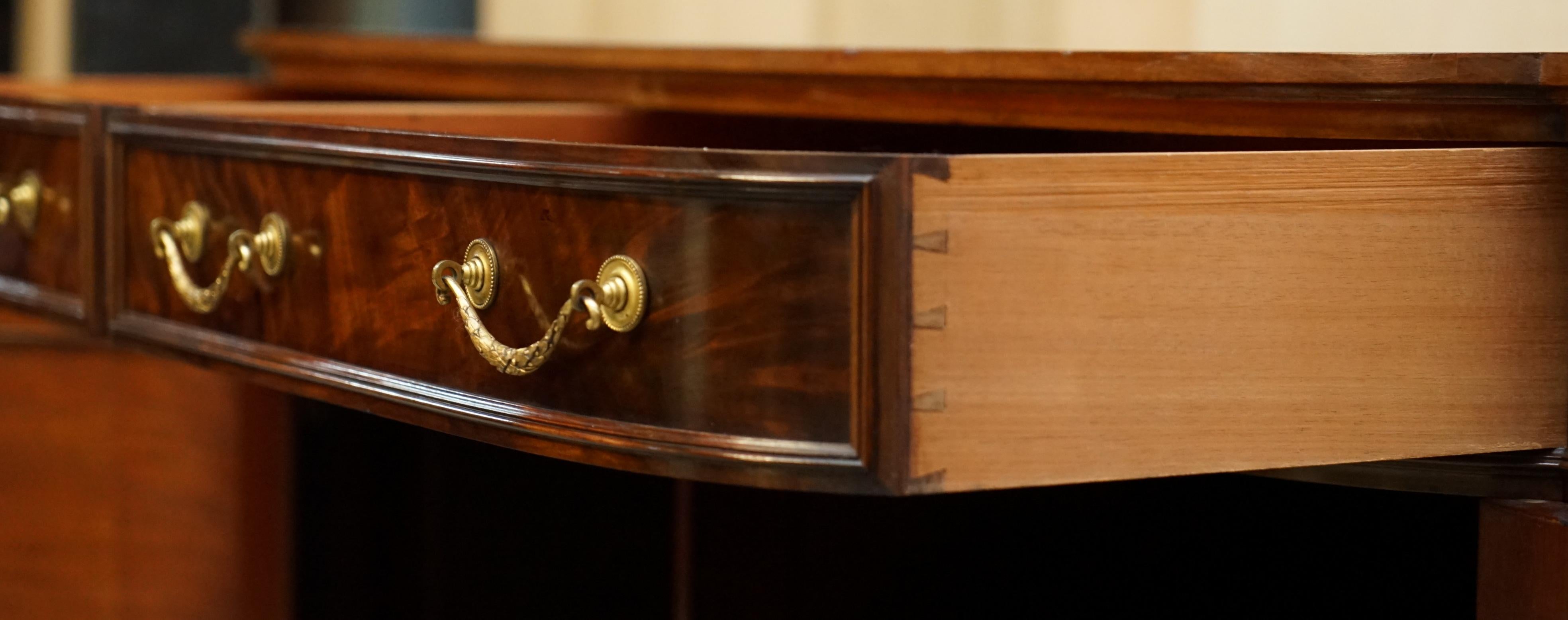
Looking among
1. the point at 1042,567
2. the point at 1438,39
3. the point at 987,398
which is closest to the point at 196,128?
the point at 987,398

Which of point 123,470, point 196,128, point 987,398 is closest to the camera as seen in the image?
point 987,398

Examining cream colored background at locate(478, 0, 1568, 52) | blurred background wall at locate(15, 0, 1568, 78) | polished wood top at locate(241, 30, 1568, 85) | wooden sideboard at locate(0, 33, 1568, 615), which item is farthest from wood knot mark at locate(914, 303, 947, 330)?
blurred background wall at locate(15, 0, 1568, 78)

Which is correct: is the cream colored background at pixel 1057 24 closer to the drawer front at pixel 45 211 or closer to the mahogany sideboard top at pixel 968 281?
the mahogany sideboard top at pixel 968 281

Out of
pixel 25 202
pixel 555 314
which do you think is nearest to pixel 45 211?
pixel 25 202

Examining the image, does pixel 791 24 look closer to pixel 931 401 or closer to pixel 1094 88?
pixel 1094 88

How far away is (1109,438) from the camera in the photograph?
484 mm

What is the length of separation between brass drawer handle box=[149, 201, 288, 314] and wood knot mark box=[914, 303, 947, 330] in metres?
0.32

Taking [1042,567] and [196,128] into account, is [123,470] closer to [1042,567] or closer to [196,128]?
[196,128]

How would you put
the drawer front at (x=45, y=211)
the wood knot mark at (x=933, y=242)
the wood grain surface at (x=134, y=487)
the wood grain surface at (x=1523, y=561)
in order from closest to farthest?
the wood knot mark at (x=933, y=242)
the wood grain surface at (x=1523, y=561)
the drawer front at (x=45, y=211)
the wood grain surface at (x=134, y=487)

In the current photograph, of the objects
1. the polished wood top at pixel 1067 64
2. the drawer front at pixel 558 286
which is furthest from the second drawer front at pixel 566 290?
the polished wood top at pixel 1067 64

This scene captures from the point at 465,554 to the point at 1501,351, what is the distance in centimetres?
Answer: 65

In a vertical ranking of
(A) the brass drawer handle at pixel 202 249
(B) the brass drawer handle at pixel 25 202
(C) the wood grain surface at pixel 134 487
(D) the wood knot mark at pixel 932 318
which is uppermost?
(B) the brass drawer handle at pixel 25 202

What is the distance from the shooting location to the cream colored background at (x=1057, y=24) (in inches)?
43.1

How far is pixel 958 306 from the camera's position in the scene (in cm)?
46
